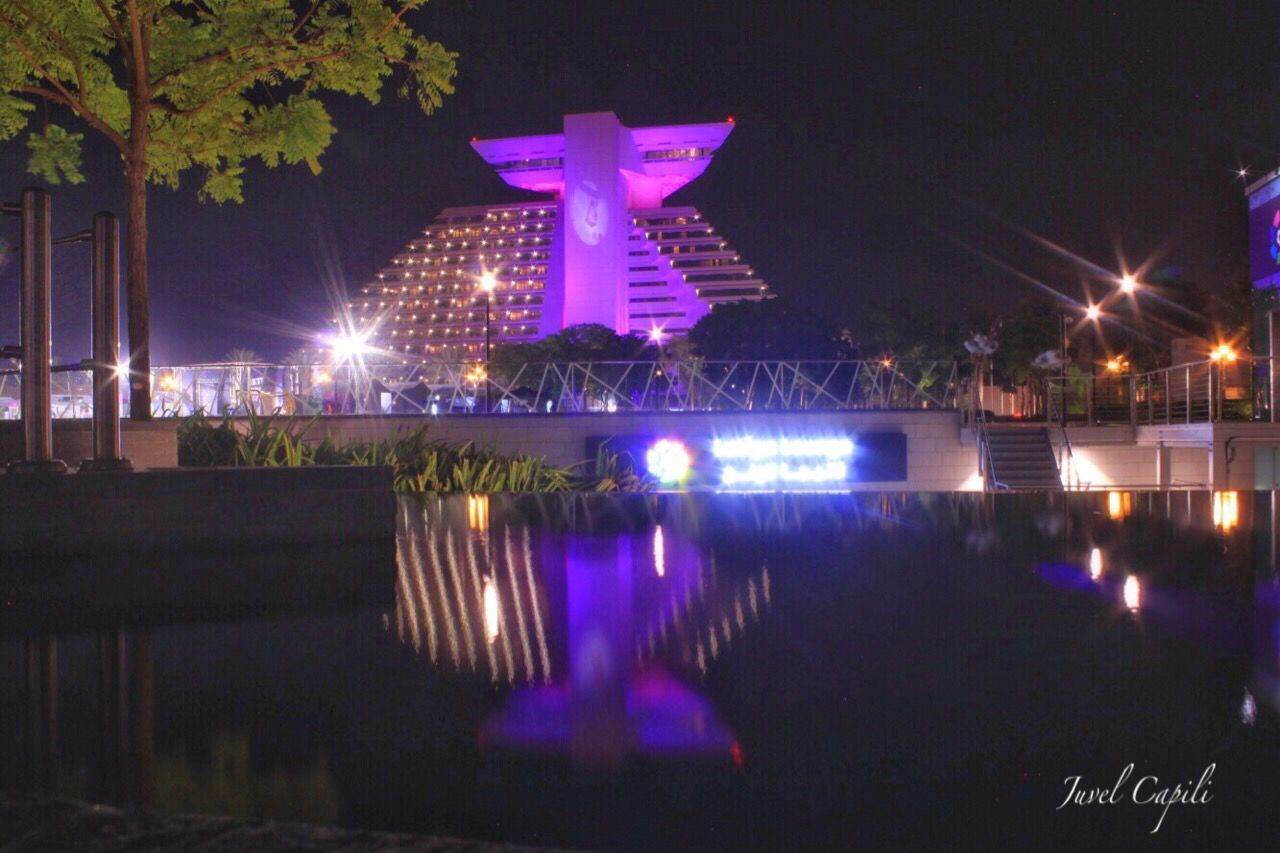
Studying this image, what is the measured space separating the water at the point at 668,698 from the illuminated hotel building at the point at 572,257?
3249 inches

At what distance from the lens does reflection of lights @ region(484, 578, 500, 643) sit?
189 centimetres

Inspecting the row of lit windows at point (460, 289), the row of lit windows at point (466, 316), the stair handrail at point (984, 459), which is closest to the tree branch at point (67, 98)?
the stair handrail at point (984, 459)

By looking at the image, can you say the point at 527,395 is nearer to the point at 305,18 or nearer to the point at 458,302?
the point at 305,18

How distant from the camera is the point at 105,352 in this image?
3.21m

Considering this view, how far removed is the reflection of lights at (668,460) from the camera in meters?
15.7

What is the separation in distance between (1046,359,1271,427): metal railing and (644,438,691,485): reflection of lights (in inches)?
261

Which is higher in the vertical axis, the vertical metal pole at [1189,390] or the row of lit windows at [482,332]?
the row of lit windows at [482,332]

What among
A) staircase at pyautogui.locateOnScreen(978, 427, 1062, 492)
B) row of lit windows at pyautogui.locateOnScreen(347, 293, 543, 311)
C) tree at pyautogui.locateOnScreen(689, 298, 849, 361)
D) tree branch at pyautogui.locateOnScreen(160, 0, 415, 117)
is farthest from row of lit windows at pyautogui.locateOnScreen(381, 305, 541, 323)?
tree branch at pyautogui.locateOnScreen(160, 0, 415, 117)

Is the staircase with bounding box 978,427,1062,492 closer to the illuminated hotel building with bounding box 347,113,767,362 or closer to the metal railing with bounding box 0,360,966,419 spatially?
the metal railing with bounding box 0,360,966,419

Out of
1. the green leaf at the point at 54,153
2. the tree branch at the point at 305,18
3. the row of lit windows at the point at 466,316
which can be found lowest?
the green leaf at the point at 54,153

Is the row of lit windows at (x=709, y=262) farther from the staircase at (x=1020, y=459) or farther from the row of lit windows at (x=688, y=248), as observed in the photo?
the staircase at (x=1020, y=459)

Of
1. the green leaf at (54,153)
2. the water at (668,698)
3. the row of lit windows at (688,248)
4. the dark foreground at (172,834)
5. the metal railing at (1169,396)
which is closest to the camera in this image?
the dark foreground at (172,834)

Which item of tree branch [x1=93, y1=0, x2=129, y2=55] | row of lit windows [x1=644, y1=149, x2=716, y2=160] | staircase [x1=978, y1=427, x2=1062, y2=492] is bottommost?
staircase [x1=978, y1=427, x2=1062, y2=492]

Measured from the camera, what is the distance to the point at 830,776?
1.12 meters
